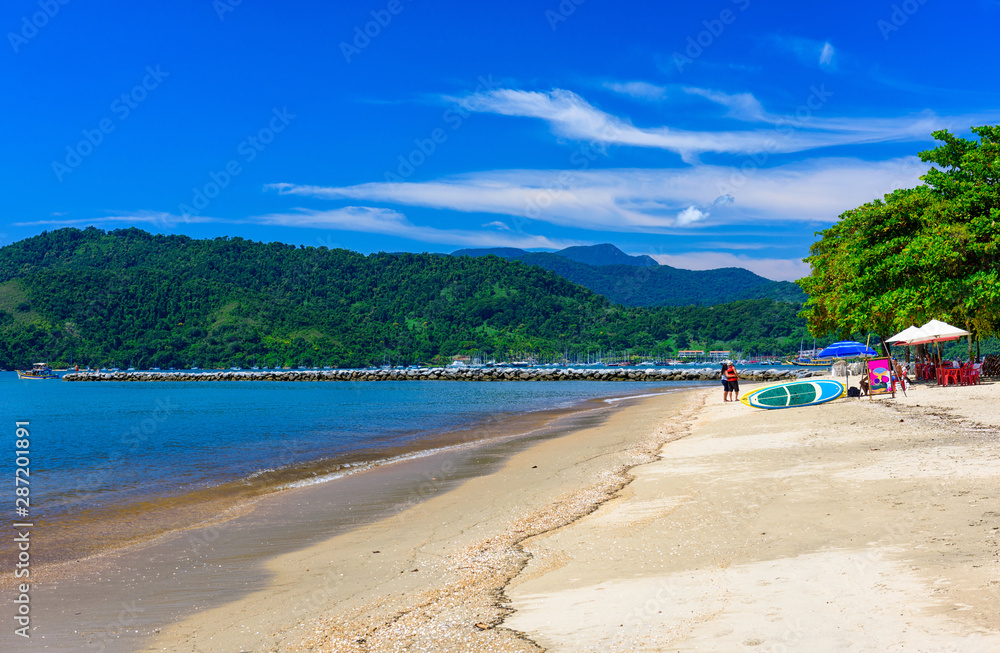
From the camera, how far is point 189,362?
17250 cm

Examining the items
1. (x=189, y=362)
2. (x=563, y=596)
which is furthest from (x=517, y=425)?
(x=189, y=362)

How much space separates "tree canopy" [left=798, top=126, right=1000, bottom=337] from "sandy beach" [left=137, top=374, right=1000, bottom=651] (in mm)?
17235

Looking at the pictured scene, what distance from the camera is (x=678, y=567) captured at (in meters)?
6.69

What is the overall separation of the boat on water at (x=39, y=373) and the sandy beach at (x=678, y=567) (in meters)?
176

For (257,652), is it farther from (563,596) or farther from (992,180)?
(992,180)

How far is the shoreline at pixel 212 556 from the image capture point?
7.08 metres

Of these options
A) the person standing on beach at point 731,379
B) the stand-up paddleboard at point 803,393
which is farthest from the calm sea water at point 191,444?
the stand-up paddleboard at point 803,393

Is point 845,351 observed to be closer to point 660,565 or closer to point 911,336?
point 911,336

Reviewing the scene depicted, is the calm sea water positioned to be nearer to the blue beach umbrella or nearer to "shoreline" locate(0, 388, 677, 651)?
"shoreline" locate(0, 388, 677, 651)

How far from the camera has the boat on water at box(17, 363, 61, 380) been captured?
153 metres

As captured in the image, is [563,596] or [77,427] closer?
[563,596]

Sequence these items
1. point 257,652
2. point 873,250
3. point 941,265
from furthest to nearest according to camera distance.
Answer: point 873,250 → point 941,265 → point 257,652

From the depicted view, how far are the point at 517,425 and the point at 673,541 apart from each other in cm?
2453

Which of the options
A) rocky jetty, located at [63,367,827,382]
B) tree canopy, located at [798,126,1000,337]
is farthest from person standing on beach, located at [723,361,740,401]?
rocky jetty, located at [63,367,827,382]
